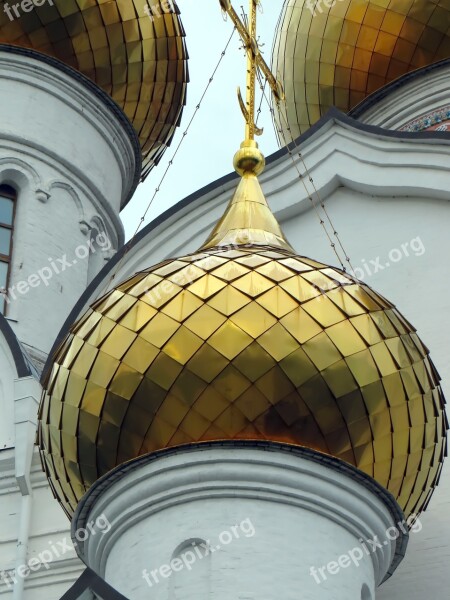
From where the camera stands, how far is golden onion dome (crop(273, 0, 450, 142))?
29.6 feet

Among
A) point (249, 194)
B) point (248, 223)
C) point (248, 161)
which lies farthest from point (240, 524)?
point (248, 161)

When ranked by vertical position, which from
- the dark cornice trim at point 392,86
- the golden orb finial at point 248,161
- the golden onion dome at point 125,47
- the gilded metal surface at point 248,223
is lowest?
the gilded metal surface at point 248,223

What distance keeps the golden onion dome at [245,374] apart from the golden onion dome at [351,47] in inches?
135

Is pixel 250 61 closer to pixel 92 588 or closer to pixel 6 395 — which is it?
pixel 6 395

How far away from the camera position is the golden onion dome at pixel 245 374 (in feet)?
17.8

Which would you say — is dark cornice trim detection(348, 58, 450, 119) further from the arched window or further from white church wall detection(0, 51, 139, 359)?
the arched window

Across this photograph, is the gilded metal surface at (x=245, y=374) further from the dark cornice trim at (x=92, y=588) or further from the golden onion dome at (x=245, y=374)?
the dark cornice trim at (x=92, y=588)

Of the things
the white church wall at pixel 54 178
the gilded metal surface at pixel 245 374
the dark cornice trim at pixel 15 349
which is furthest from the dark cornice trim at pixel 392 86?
the gilded metal surface at pixel 245 374

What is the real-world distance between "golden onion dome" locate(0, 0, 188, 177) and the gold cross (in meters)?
2.12

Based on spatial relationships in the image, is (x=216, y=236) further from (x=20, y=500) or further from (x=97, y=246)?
(x=97, y=246)

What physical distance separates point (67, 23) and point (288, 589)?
16.1ft

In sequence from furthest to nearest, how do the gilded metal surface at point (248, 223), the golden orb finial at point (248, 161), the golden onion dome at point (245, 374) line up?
the golden orb finial at point (248, 161), the gilded metal surface at point (248, 223), the golden onion dome at point (245, 374)

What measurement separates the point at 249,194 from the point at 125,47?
312 cm

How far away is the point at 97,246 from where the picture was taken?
9.09 m
